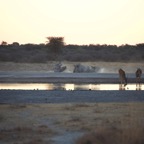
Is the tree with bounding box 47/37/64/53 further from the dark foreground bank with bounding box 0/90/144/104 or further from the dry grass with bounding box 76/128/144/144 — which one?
the dry grass with bounding box 76/128/144/144

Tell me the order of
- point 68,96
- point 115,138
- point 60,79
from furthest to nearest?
point 60,79 → point 68,96 → point 115,138

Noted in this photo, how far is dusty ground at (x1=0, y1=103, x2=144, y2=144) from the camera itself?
11904mm

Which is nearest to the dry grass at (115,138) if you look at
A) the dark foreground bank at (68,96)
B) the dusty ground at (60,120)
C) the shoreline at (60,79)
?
the dusty ground at (60,120)

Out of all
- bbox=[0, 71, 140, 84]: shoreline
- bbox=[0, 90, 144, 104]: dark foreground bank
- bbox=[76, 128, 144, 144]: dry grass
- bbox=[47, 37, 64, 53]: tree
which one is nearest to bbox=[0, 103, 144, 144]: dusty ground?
bbox=[76, 128, 144, 144]: dry grass

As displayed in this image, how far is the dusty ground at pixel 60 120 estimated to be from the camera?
11.9 m

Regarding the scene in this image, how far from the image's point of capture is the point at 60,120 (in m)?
14.8

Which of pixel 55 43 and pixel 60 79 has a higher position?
pixel 55 43

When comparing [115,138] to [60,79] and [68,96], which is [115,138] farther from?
[60,79]

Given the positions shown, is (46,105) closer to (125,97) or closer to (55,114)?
(55,114)

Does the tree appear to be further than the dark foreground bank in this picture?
Yes

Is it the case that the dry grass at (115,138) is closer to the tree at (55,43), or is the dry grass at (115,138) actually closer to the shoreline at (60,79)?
the shoreline at (60,79)

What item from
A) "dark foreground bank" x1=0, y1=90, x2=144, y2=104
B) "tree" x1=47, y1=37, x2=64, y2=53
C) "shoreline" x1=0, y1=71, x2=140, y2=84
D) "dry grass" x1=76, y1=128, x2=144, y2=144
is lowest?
"dry grass" x1=76, y1=128, x2=144, y2=144

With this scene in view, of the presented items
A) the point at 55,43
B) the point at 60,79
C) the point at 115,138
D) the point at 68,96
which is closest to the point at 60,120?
the point at 115,138

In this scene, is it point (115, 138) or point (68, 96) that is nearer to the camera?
point (115, 138)
